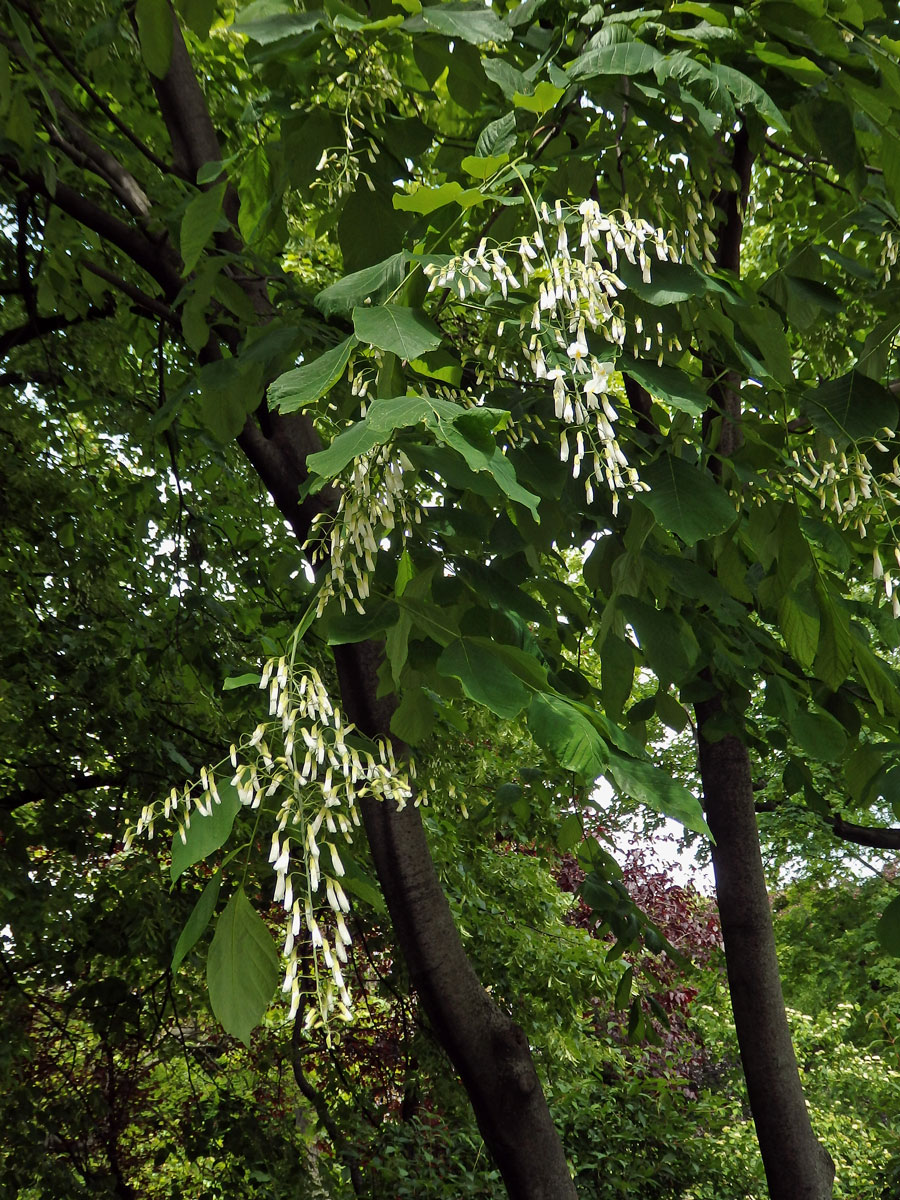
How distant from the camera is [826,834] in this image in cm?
Result: 1003

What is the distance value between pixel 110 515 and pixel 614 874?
152 inches

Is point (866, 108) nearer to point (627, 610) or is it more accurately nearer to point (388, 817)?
point (627, 610)

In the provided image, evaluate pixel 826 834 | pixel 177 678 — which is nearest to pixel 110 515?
pixel 177 678

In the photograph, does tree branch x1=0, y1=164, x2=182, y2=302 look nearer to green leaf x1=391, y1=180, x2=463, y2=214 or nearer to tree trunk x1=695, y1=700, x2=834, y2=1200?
green leaf x1=391, y1=180, x2=463, y2=214

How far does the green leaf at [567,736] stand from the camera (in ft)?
3.95

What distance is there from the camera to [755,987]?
341 centimetres

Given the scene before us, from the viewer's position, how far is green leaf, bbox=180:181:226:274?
158 cm

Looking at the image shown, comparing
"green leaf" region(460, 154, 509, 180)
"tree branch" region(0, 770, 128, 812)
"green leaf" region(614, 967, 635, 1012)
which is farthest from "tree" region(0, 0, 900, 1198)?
"tree branch" region(0, 770, 128, 812)

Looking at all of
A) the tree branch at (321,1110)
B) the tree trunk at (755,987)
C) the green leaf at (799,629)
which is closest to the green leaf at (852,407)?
the green leaf at (799,629)

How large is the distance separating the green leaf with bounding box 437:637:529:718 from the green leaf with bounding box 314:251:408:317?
43 cm

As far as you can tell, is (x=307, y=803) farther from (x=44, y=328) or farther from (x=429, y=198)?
(x=44, y=328)

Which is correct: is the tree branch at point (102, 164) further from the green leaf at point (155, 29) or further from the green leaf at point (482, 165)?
the green leaf at point (482, 165)

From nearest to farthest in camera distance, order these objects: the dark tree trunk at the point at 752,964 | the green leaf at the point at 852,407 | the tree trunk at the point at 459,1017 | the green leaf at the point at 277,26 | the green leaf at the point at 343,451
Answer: the green leaf at the point at 343,451, the green leaf at the point at 277,26, the green leaf at the point at 852,407, the tree trunk at the point at 459,1017, the dark tree trunk at the point at 752,964

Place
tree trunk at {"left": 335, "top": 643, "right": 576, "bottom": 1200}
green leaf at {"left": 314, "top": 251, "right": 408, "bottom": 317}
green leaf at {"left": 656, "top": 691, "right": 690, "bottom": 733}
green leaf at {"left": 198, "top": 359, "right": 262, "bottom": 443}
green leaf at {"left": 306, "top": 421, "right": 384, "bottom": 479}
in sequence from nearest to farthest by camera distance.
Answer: green leaf at {"left": 306, "top": 421, "right": 384, "bottom": 479} → green leaf at {"left": 314, "top": 251, "right": 408, "bottom": 317} → green leaf at {"left": 198, "top": 359, "right": 262, "bottom": 443} → green leaf at {"left": 656, "top": 691, "right": 690, "bottom": 733} → tree trunk at {"left": 335, "top": 643, "right": 576, "bottom": 1200}
